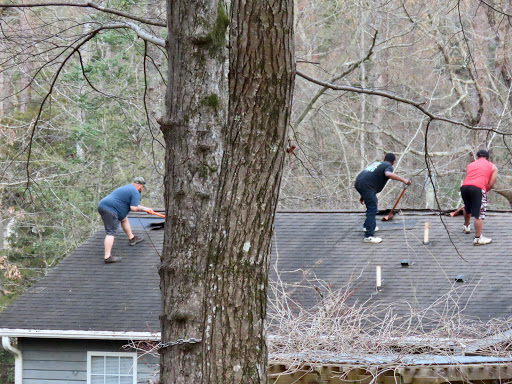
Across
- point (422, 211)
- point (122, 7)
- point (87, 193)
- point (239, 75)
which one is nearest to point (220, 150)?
point (239, 75)

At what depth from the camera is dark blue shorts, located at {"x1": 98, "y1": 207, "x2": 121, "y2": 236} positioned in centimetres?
1333

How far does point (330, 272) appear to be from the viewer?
41.2ft

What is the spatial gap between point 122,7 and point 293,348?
43.9 ft

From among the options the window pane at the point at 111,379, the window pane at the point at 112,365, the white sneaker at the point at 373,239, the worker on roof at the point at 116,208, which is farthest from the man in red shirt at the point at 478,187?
the window pane at the point at 111,379

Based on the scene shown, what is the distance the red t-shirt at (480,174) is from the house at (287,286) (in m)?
1.08

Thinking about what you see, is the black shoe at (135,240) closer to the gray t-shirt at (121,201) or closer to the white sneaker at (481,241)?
the gray t-shirt at (121,201)

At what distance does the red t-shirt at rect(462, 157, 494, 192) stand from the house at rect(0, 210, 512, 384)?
1.08m

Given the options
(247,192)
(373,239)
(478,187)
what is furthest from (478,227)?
(247,192)

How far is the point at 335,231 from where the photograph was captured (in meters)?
13.9

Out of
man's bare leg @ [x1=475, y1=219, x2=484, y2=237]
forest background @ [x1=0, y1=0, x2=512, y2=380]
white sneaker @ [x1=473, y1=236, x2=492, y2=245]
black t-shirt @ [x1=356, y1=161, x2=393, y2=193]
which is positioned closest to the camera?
man's bare leg @ [x1=475, y1=219, x2=484, y2=237]

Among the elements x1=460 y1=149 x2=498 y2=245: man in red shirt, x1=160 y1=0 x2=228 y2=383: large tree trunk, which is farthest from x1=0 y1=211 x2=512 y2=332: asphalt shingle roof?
x1=160 y1=0 x2=228 y2=383: large tree trunk

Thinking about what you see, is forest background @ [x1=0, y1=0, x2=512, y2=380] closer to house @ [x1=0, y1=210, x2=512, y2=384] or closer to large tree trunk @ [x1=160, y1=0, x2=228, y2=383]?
house @ [x1=0, y1=210, x2=512, y2=384]

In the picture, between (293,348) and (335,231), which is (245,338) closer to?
(293,348)

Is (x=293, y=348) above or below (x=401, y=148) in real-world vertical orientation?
below
